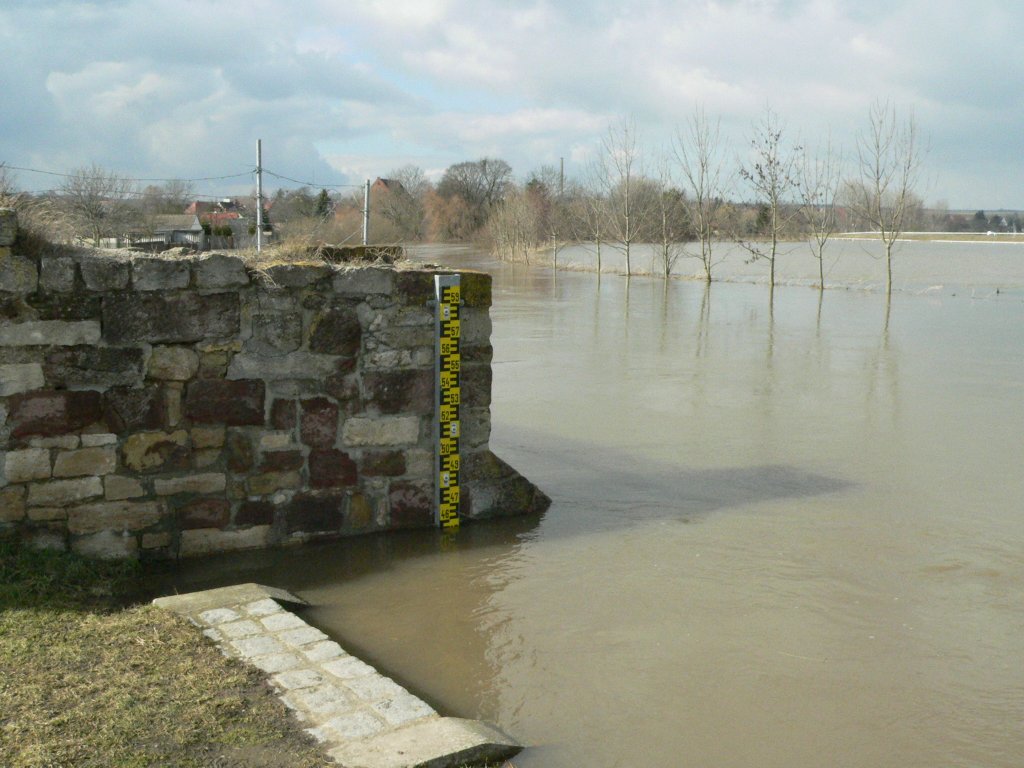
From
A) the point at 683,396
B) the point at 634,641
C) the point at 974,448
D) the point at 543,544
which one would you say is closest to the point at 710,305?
the point at 683,396

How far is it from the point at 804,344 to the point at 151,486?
13.5m

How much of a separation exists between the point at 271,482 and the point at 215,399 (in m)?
0.66

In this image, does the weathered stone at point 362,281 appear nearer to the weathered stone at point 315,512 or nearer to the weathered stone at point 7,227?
the weathered stone at point 315,512

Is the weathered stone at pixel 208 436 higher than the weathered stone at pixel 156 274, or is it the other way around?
the weathered stone at pixel 156 274

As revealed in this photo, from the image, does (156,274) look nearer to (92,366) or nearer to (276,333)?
(92,366)

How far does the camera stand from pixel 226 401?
6.23 meters

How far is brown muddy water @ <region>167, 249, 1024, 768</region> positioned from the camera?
4316 millimetres

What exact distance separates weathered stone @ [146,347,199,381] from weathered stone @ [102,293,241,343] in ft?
0.22

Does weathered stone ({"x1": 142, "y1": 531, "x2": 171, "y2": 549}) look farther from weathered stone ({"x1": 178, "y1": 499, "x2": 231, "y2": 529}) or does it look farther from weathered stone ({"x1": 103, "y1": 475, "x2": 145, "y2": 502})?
weathered stone ({"x1": 103, "y1": 475, "x2": 145, "y2": 502})

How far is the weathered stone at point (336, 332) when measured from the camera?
6.44 meters

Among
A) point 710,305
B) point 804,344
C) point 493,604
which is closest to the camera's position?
point 493,604

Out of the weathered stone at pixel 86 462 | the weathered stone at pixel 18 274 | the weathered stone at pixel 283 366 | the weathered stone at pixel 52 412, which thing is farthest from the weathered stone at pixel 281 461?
the weathered stone at pixel 18 274

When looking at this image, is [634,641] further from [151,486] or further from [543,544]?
[151,486]

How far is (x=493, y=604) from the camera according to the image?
225 inches
